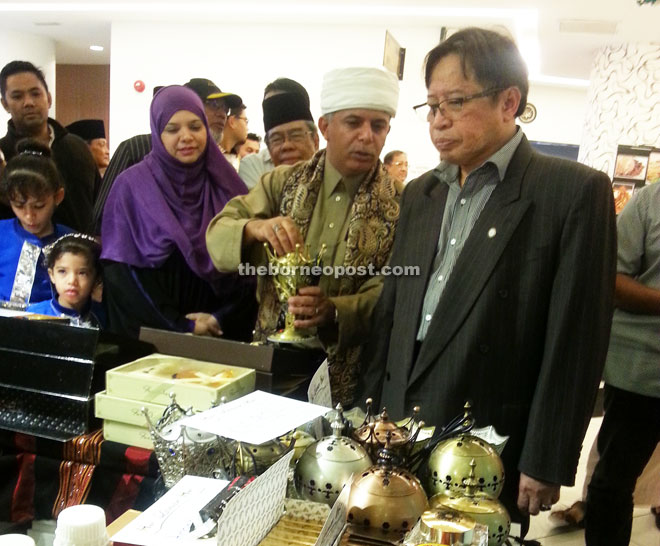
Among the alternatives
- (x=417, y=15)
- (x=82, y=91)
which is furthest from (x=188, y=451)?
(x=82, y=91)

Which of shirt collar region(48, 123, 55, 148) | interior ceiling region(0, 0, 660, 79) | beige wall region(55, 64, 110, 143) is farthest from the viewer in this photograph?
beige wall region(55, 64, 110, 143)

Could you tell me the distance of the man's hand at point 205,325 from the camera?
1651 mm

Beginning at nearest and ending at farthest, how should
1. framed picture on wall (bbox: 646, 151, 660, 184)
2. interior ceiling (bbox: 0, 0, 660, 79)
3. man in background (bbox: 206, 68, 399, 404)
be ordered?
man in background (bbox: 206, 68, 399, 404), interior ceiling (bbox: 0, 0, 660, 79), framed picture on wall (bbox: 646, 151, 660, 184)

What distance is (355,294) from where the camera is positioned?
151cm

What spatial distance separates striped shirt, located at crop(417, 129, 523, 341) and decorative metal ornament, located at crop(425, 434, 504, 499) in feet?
1.77

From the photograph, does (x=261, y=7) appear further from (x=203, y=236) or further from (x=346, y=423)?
(x=346, y=423)

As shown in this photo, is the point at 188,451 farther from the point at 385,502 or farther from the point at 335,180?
the point at 335,180

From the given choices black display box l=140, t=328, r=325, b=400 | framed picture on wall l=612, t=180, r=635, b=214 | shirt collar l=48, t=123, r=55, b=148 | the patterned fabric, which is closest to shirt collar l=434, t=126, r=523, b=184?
the patterned fabric

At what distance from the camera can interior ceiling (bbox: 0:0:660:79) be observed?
15.7 feet

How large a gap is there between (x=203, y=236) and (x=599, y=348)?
1170 millimetres

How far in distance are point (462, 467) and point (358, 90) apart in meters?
1.04

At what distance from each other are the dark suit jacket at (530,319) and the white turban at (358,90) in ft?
1.35

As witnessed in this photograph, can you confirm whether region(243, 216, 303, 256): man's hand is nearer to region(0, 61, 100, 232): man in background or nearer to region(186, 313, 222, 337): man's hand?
region(186, 313, 222, 337): man's hand

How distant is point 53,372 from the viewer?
1162mm
